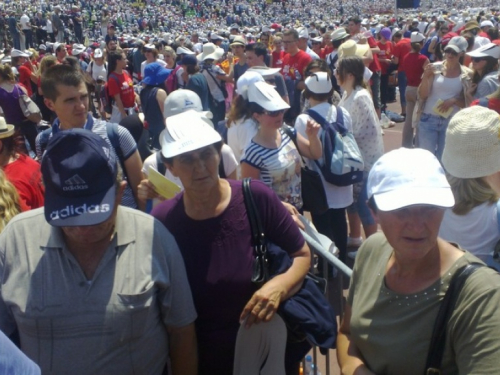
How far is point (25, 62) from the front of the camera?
10367mm

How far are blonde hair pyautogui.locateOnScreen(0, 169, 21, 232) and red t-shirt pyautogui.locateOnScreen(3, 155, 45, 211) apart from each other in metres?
0.22

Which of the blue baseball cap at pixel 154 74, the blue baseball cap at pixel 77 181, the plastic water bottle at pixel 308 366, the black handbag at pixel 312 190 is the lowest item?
the plastic water bottle at pixel 308 366

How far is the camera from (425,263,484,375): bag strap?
1.52 meters

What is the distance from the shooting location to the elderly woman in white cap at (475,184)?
242 centimetres

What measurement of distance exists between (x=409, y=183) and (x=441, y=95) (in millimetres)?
4416

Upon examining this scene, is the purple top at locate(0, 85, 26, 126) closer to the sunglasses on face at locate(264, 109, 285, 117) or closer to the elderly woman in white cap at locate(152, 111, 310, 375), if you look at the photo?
the sunglasses on face at locate(264, 109, 285, 117)

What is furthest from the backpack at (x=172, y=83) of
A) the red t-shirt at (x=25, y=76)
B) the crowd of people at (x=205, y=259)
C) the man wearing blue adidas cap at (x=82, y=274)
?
the man wearing blue adidas cap at (x=82, y=274)

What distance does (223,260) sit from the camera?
2074 millimetres

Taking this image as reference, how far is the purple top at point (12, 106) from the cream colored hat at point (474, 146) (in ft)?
19.1

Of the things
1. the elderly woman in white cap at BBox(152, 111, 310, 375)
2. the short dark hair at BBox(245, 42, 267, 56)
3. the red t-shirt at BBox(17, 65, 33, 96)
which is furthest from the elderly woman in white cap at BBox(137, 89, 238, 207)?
the red t-shirt at BBox(17, 65, 33, 96)

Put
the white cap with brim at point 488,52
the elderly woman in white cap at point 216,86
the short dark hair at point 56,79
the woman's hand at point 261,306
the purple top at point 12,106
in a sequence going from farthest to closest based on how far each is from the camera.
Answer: the elderly woman in white cap at point 216,86 < the purple top at point 12,106 < the white cap with brim at point 488,52 < the short dark hair at point 56,79 < the woman's hand at point 261,306

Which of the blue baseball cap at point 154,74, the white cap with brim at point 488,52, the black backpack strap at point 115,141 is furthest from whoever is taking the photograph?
the blue baseball cap at point 154,74

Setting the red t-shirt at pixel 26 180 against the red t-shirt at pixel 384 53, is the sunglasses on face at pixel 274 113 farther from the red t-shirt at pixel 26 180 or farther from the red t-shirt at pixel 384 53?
the red t-shirt at pixel 384 53

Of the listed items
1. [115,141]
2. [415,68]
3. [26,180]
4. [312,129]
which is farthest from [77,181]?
[415,68]
